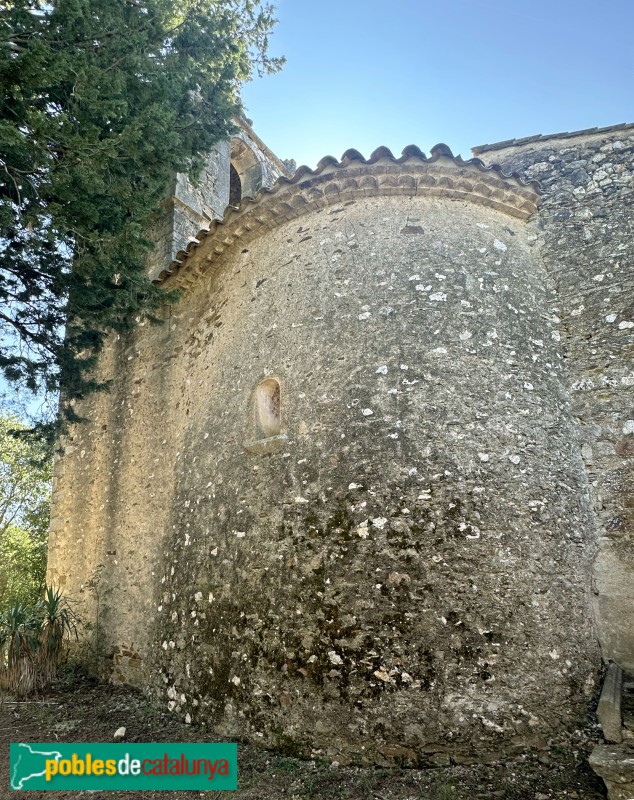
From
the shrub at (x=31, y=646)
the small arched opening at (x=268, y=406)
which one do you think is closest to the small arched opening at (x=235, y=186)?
the small arched opening at (x=268, y=406)

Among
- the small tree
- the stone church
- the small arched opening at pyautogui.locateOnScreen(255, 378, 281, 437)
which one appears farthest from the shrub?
the small tree

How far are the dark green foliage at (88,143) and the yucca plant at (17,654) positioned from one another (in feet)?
9.47

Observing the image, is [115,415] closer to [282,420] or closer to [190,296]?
[190,296]

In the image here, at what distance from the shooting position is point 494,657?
12.4 feet

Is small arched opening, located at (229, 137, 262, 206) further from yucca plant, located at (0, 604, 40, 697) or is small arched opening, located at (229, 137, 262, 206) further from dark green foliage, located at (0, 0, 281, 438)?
yucca plant, located at (0, 604, 40, 697)

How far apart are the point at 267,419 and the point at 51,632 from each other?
4200 millimetres

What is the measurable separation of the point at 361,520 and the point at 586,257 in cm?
354

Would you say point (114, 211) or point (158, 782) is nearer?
point (158, 782)

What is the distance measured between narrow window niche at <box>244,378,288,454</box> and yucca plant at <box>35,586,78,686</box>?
394 cm

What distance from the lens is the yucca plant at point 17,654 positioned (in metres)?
6.14

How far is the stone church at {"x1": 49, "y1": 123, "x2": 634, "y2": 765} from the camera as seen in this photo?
3.84 meters

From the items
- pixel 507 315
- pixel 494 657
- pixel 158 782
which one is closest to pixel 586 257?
pixel 507 315

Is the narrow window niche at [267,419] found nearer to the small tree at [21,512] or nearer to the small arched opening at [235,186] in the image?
the small arched opening at [235,186]

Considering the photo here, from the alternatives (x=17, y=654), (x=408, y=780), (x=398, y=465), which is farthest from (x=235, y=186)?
(x=408, y=780)
